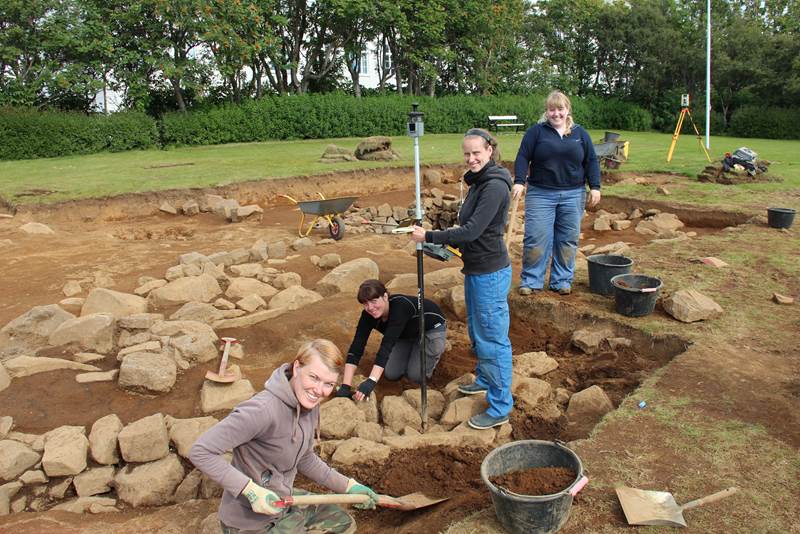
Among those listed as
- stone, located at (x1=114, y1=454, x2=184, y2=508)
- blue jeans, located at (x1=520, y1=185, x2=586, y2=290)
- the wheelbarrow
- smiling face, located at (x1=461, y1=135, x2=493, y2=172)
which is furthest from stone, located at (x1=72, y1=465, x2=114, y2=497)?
the wheelbarrow

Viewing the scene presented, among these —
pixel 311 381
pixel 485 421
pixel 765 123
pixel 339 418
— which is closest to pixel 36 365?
pixel 339 418

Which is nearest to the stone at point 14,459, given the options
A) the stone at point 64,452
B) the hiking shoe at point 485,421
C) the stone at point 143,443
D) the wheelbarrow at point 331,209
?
the stone at point 64,452

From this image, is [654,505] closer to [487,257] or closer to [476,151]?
[487,257]

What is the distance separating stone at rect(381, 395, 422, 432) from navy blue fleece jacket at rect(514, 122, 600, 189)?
244cm

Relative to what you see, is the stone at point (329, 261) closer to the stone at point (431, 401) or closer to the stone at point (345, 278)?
the stone at point (345, 278)

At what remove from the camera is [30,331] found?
579cm

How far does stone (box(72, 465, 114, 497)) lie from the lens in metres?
4.07

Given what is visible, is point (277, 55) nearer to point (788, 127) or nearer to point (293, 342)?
point (293, 342)

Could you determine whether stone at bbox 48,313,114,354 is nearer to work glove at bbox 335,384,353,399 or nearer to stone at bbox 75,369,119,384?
stone at bbox 75,369,119,384

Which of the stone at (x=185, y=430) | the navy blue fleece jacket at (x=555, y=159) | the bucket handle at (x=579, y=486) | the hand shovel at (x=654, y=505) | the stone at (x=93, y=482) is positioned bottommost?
the stone at (x=93, y=482)

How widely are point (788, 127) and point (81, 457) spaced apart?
33525mm

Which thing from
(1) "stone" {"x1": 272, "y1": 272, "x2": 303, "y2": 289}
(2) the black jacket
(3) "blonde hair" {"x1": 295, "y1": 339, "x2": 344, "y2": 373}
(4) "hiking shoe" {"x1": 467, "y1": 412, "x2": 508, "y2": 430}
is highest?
(2) the black jacket

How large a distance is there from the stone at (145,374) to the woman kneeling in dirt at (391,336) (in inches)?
54.7

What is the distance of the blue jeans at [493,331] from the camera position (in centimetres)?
419
